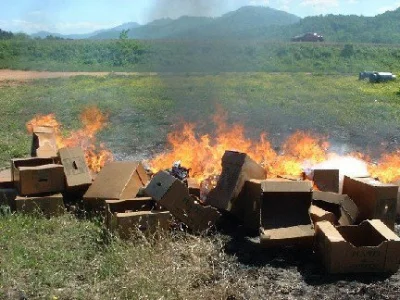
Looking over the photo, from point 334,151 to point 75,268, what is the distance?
21.3 feet

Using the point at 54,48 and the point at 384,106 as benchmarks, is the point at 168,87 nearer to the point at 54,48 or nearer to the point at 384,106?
the point at 384,106

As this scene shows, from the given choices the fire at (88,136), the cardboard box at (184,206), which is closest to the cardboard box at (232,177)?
the cardboard box at (184,206)

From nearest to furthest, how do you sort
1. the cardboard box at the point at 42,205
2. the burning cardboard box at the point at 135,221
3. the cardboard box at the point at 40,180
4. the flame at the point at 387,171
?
the burning cardboard box at the point at 135,221, the cardboard box at the point at 42,205, the cardboard box at the point at 40,180, the flame at the point at 387,171

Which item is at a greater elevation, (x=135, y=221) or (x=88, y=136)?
(x=88, y=136)

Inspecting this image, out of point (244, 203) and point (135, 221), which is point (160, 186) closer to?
point (135, 221)

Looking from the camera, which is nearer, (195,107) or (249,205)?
(249,205)

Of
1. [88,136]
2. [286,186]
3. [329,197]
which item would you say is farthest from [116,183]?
[88,136]

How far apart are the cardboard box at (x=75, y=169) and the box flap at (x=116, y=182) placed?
15cm

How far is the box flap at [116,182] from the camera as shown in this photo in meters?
5.83

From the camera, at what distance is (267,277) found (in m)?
4.53

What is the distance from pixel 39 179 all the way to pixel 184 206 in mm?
2015

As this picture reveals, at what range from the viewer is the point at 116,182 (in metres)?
5.98

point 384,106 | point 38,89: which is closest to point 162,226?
point 384,106

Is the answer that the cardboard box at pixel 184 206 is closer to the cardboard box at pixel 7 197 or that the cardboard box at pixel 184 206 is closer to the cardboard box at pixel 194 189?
the cardboard box at pixel 194 189
